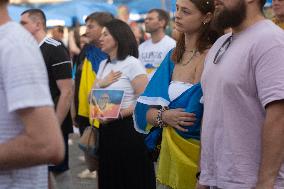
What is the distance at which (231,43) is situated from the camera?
285 centimetres

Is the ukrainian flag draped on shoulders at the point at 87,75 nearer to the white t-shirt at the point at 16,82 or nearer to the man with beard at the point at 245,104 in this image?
the man with beard at the point at 245,104

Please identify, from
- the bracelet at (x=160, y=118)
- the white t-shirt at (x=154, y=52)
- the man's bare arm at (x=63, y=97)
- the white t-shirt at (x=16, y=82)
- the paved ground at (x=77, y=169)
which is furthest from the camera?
the white t-shirt at (x=154, y=52)

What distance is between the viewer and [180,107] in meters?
3.54

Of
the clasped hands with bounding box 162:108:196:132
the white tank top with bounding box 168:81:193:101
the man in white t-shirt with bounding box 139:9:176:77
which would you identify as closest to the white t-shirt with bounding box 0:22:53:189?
the clasped hands with bounding box 162:108:196:132

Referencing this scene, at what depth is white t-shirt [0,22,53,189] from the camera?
5.97 ft

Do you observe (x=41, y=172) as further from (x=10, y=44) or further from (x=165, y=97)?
(x=165, y=97)

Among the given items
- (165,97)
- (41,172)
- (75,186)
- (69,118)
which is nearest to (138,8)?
(75,186)

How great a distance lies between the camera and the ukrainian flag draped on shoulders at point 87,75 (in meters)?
6.15

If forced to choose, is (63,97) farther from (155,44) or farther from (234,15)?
(155,44)

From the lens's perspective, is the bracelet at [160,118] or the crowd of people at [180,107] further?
the bracelet at [160,118]

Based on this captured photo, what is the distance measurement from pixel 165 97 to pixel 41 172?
5.31ft

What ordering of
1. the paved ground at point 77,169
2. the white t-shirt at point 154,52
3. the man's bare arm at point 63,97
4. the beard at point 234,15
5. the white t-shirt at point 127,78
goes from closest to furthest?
the beard at point 234,15
the white t-shirt at point 127,78
the man's bare arm at point 63,97
the paved ground at point 77,169
the white t-shirt at point 154,52

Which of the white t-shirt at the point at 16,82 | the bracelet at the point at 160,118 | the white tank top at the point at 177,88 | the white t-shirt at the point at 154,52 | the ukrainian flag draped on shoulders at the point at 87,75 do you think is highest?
the white t-shirt at the point at 16,82

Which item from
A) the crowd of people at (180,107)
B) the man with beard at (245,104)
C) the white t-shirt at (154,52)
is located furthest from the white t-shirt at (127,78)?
the white t-shirt at (154,52)
